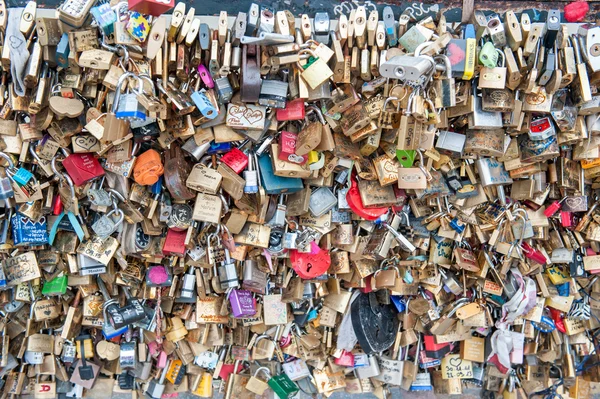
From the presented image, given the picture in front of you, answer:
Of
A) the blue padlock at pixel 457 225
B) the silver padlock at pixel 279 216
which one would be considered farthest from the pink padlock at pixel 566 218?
the silver padlock at pixel 279 216

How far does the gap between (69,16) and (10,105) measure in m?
0.57

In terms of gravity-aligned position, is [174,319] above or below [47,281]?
below

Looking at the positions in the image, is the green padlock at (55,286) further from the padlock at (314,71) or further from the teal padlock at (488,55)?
the teal padlock at (488,55)

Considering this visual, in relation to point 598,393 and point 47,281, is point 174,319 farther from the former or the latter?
point 598,393

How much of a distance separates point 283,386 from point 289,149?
1.55 meters

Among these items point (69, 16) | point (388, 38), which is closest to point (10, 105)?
point (69, 16)

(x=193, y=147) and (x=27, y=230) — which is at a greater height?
(x=193, y=147)

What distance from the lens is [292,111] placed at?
283 centimetres

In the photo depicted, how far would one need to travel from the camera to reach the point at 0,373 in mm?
3289

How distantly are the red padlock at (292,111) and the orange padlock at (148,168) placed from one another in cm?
66

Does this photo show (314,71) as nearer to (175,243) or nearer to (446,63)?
(446,63)

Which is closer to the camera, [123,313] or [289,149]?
[289,149]

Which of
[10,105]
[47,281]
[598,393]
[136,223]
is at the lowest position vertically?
[598,393]

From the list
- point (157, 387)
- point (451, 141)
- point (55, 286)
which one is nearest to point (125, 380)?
point (157, 387)
